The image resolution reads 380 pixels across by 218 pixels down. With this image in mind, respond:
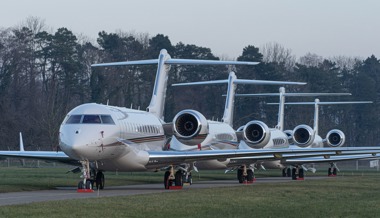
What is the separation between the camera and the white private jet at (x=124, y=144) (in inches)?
1172

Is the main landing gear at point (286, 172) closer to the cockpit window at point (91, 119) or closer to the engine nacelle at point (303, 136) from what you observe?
the engine nacelle at point (303, 136)

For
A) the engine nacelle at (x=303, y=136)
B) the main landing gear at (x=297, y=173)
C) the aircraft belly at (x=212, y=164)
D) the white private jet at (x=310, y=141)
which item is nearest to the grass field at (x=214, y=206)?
the aircraft belly at (x=212, y=164)

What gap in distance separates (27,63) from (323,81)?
139 ft

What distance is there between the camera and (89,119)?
100 feet

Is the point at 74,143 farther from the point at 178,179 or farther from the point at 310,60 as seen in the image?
the point at 310,60

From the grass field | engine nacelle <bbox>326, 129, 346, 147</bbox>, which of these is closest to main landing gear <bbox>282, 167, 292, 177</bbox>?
engine nacelle <bbox>326, 129, 346, 147</bbox>

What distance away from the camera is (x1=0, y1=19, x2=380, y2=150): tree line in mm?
84688

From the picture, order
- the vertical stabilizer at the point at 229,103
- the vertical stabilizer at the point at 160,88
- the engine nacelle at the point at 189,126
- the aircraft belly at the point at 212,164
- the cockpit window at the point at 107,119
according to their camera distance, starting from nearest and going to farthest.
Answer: the cockpit window at the point at 107,119 < the engine nacelle at the point at 189,126 < the vertical stabilizer at the point at 160,88 < the aircraft belly at the point at 212,164 < the vertical stabilizer at the point at 229,103

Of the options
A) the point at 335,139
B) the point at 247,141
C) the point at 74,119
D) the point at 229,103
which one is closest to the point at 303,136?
the point at 335,139

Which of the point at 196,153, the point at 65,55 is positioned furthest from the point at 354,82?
the point at 196,153

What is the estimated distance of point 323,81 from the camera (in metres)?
118

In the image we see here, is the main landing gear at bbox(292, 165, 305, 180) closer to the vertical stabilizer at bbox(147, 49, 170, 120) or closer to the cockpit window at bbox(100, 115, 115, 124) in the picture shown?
the vertical stabilizer at bbox(147, 49, 170, 120)

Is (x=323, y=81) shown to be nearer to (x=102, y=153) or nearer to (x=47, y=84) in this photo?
(x=47, y=84)

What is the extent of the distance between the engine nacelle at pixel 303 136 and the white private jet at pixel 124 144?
871 inches
